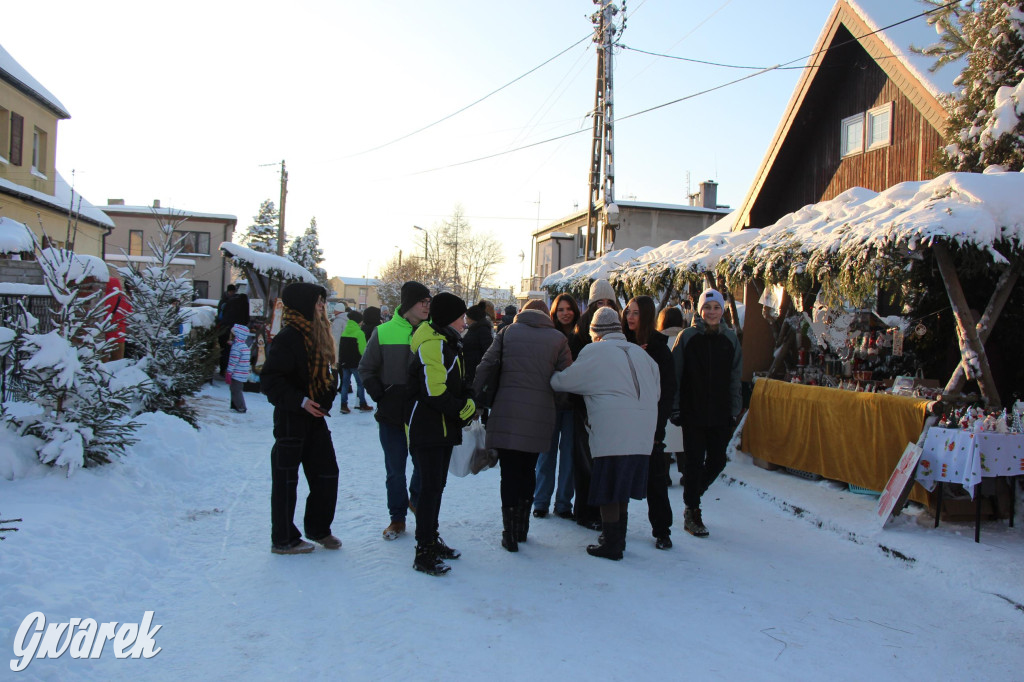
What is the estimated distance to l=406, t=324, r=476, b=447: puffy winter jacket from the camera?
4746 millimetres

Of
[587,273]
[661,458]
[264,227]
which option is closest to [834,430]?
[661,458]

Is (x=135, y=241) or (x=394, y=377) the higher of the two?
(x=135, y=241)

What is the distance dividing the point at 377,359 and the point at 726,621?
122 inches

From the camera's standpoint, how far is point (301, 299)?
16.4 ft

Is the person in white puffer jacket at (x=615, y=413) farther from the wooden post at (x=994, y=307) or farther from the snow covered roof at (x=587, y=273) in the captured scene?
the snow covered roof at (x=587, y=273)

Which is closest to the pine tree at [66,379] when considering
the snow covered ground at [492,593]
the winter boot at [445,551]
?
the snow covered ground at [492,593]

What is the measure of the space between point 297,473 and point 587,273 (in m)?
11.8

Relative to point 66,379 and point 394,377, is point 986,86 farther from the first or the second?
point 66,379

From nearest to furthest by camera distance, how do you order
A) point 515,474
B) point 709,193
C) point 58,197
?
point 515,474, point 58,197, point 709,193

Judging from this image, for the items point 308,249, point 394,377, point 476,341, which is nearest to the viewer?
point 394,377

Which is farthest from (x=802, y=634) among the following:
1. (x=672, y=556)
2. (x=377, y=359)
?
(x=377, y=359)

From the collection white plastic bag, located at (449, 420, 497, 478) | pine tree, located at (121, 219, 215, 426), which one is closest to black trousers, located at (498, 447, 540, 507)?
white plastic bag, located at (449, 420, 497, 478)

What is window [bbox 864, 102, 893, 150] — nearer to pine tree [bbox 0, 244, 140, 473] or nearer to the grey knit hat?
the grey knit hat

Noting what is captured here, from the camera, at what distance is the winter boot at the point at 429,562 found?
15.5 ft
